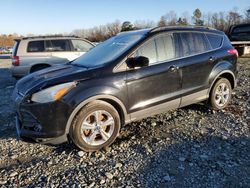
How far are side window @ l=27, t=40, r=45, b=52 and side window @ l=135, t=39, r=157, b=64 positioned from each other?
20.4 ft

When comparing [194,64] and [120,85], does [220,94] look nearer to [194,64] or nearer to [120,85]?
[194,64]

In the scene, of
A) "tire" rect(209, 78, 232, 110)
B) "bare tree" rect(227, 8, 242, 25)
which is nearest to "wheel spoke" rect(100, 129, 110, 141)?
"tire" rect(209, 78, 232, 110)

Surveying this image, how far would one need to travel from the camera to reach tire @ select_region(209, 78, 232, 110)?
5546mm

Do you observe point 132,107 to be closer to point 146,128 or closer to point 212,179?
point 146,128

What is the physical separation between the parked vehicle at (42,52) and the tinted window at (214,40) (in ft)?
19.2

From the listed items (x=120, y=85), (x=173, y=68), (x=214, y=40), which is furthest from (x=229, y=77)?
(x=120, y=85)

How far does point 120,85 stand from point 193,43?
6.27ft

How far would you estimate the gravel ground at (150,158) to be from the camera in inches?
130

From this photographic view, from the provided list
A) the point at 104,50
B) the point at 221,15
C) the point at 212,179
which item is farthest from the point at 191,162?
the point at 221,15

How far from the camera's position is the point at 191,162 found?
3.68m

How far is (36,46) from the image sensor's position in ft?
32.0

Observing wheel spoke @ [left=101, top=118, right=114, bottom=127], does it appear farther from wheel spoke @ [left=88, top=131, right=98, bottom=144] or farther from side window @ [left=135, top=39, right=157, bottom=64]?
side window @ [left=135, top=39, right=157, bottom=64]

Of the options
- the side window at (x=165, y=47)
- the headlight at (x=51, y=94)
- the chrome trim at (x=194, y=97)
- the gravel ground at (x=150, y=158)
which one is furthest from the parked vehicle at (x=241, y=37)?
the headlight at (x=51, y=94)

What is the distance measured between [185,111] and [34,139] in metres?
3.19
